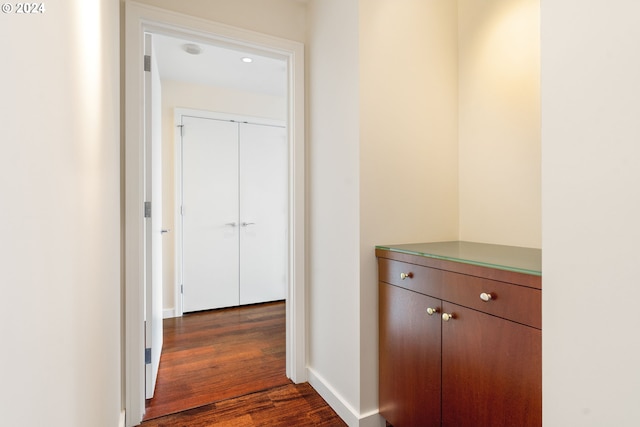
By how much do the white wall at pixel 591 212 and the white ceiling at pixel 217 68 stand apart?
7.13ft

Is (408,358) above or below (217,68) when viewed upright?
below

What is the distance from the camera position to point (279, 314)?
11.8 feet

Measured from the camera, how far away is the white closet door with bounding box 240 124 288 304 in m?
3.88

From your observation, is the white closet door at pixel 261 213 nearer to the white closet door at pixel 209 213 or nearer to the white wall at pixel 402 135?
the white closet door at pixel 209 213

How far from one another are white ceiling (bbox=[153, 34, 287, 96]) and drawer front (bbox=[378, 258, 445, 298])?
182 centimetres

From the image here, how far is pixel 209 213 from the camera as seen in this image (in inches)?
145

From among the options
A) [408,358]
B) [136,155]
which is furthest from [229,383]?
[136,155]

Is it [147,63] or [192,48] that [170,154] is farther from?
[147,63]

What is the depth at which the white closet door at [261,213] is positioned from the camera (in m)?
3.88

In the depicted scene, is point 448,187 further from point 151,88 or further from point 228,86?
point 228,86

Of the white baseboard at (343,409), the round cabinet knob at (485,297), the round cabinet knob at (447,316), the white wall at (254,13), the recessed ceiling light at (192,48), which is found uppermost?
the recessed ceiling light at (192,48)

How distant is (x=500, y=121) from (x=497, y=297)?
3.39 feet

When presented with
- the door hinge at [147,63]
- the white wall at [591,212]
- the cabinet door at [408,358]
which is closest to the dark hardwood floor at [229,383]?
the cabinet door at [408,358]

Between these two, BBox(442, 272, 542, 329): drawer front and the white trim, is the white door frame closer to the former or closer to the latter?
BBox(442, 272, 542, 329): drawer front
